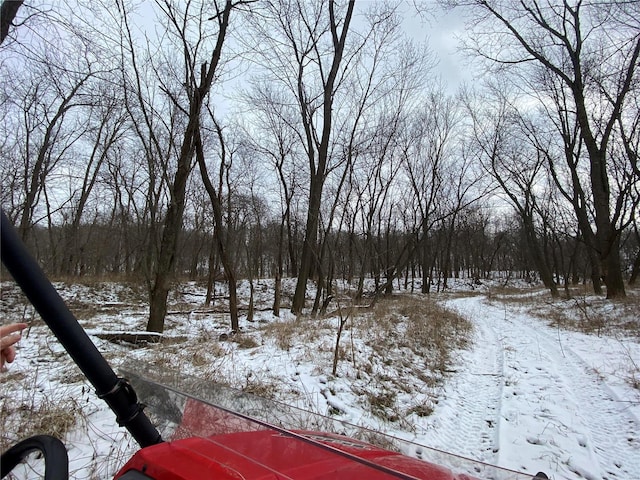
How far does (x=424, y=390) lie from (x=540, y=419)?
1.57m

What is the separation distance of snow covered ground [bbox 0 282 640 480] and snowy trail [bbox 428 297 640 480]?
16mm

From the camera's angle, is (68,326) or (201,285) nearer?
(68,326)

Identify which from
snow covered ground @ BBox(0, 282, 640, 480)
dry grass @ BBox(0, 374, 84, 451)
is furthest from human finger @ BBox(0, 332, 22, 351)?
dry grass @ BBox(0, 374, 84, 451)

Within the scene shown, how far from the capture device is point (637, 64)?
11.6 meters

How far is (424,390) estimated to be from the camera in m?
5.41

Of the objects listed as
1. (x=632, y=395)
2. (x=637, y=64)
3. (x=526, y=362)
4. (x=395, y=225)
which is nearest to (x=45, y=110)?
(x=526, y=362)

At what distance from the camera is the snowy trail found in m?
3.36

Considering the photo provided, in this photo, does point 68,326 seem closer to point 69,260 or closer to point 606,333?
point 606,333

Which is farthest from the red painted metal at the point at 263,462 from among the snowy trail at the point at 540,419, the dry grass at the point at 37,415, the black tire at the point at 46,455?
the snowy trail at the point at 540,419

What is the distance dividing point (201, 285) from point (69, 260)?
858cm

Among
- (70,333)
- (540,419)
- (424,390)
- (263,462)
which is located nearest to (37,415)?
(70,333)

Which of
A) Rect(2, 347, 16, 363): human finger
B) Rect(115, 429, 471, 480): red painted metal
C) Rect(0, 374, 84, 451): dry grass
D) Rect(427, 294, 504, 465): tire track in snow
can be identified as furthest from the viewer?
Rect(427, 294, 504, 465): tire track in snow

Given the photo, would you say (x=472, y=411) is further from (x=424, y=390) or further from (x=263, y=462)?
(x=263, y=462)

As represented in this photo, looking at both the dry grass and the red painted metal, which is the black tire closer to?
the red painted metal
